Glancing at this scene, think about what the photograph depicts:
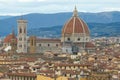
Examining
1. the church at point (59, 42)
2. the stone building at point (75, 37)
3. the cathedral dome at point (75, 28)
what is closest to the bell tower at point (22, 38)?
the church at point (59, 42)

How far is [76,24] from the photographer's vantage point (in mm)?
140750

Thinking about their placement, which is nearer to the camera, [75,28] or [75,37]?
[75,37]

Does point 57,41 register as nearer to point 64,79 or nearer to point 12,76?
point 12,76

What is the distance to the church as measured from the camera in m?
128

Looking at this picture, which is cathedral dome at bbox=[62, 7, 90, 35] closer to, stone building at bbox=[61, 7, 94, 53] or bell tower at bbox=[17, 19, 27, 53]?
stone building at bbox=[61, 7, 94, 53]

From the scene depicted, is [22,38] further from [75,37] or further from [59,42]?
[75,37]

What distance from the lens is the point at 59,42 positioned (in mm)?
137250

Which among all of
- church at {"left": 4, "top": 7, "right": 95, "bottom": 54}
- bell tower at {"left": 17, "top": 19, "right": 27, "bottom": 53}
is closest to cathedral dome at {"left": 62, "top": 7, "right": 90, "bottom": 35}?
church at {"left": 4, "top": 7, "right": 95, "bottom": 54}

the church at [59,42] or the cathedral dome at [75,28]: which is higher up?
the cathedral dome at [75,28]

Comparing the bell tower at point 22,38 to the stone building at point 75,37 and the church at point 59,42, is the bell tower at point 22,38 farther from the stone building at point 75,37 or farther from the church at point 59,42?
the stone building at point 75,37

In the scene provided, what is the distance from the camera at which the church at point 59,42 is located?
422 ft

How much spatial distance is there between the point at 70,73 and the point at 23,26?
76283 mm

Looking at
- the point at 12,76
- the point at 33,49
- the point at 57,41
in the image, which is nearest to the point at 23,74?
the point at 12,76

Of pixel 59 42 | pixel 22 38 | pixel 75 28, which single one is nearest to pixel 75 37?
pixel 75 28
